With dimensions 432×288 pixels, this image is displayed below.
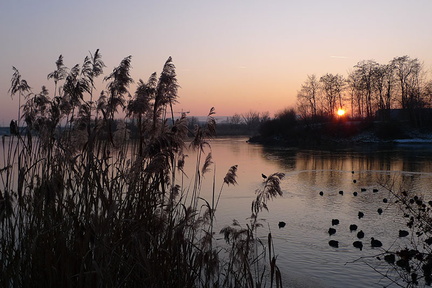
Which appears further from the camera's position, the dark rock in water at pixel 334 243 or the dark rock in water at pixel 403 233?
the dark rock in water at pixel 403 233

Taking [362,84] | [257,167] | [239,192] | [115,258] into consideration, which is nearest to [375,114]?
[362,84]

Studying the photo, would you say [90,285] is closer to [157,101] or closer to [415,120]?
[157,101]

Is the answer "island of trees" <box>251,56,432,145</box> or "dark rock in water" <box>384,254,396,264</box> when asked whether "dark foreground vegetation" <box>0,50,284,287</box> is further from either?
"island of trees" <box>251,56,432,145</box>

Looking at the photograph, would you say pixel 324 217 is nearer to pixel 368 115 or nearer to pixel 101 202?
pixel 101 202

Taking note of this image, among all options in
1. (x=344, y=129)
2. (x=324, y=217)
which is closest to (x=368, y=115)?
(x=344, y=129)

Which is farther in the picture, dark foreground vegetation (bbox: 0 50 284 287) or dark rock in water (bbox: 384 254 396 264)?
dark rock in water (bbox: 384 254 396 264)

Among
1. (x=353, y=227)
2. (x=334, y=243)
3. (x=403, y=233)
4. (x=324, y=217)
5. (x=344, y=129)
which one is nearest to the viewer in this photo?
(x=334, y=243)

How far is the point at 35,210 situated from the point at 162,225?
1052mm

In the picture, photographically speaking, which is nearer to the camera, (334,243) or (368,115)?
(334,243)

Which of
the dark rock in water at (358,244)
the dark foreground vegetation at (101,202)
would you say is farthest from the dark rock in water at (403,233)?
the dark foreground vegetation at (101,202)

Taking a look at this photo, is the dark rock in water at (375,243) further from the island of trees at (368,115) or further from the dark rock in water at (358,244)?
the island of trees at (368,115)

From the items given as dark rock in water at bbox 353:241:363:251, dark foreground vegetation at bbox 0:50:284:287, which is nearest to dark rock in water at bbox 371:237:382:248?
dark rock in water at bbox 353:241:363:251

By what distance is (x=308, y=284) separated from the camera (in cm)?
640

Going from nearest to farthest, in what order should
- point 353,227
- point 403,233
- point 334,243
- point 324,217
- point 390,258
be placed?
1. point 390,258
2. point 334,243
3. point 403,233
4. point 353,227
5. point 324,217
